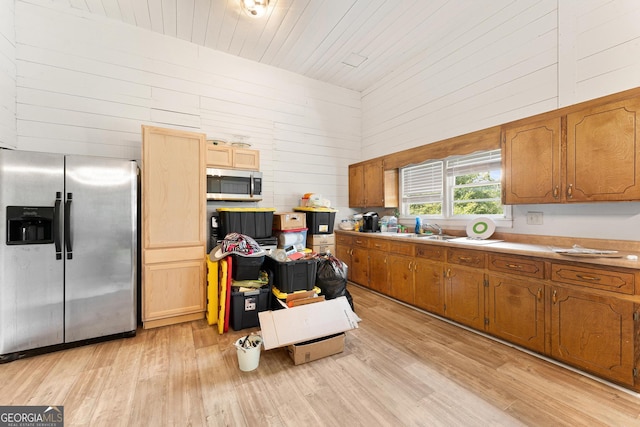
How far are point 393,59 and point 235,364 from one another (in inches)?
176

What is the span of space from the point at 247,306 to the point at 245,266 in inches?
16.7

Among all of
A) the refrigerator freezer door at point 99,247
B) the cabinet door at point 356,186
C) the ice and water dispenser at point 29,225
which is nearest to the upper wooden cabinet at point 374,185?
the cabinet door at point 356,186

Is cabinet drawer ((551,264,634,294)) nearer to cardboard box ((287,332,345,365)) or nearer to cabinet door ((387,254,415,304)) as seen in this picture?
cabinet door ((387,254,415,304))

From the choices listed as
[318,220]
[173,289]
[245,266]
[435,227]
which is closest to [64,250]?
[173,289]

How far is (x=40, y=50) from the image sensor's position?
2783 mm

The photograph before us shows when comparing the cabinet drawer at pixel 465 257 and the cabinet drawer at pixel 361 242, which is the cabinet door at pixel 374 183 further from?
the cabinet drawer at pixel 465 257

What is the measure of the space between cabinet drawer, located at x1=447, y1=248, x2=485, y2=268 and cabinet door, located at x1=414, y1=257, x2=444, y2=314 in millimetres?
174

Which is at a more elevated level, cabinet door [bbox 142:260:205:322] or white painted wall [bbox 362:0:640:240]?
white painted wall [bbox 362:0:640:240]

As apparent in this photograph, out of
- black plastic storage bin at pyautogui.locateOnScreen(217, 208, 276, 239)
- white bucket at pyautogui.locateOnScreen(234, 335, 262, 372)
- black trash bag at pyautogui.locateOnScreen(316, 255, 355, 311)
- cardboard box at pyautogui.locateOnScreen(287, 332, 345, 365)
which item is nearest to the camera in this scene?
white bucket at pyautogui.locateOnScreen(234, 335, 262, 372)

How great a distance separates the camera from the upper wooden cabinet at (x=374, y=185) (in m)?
4.18

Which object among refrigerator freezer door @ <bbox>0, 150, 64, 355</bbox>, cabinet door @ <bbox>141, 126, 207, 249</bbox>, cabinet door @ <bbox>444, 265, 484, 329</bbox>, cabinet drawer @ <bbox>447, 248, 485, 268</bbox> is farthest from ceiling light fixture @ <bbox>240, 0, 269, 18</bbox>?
cabinet door @ <bbox>444, 265, 484, 329</bbox>

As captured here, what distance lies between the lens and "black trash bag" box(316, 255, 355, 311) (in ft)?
9.35

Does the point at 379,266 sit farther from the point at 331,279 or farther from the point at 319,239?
the point at 331,279

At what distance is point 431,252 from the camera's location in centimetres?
297
